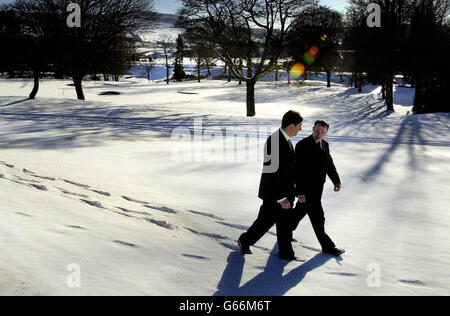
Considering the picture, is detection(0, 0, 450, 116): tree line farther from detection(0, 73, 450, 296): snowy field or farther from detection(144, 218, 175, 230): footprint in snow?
detection(144, 218, 175, 230): footprint in snow

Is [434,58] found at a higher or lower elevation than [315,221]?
higher

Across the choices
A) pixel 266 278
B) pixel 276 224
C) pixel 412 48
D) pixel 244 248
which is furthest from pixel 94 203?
pixel 412 48

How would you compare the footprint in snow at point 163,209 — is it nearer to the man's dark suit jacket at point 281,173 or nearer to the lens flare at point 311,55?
the man's dark suit jacket at point 281,173

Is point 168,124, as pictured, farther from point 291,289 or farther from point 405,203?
point 291,289

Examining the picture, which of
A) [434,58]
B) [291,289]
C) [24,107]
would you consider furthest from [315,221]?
[434,58]

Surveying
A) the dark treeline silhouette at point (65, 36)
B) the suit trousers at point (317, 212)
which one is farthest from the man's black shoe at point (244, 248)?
the dark treeline silhouette at point (65, 36)

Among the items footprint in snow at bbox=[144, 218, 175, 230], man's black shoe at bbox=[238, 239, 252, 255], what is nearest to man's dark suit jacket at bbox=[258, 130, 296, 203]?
man's black shoe at bbox=[238, 239, 252, 255]

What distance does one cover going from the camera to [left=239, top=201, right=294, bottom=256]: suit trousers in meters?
3.85

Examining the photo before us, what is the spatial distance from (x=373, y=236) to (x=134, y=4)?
23312 mm

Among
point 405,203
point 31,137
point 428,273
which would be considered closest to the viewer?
point 428,273

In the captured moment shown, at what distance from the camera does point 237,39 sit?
60.2ft

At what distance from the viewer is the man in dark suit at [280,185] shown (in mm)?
3660

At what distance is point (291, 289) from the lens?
3.22 m

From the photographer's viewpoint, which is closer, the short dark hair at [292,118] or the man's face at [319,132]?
the short dark hair at [292,118]
